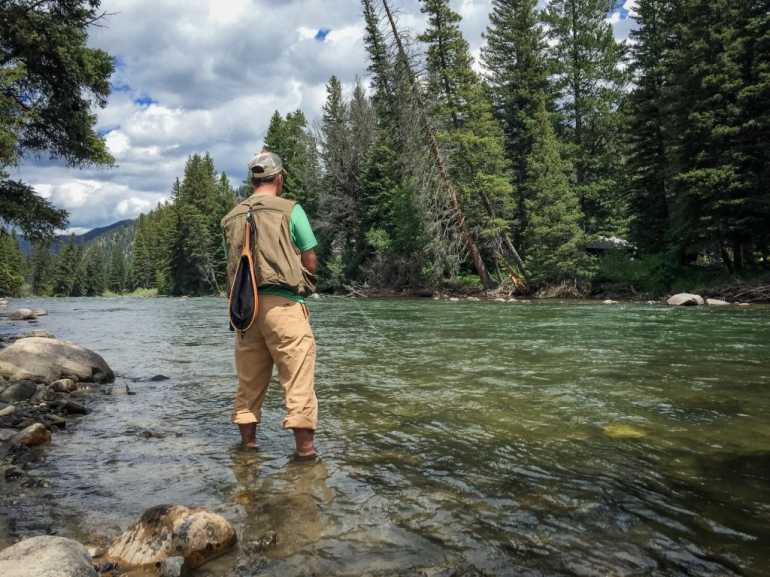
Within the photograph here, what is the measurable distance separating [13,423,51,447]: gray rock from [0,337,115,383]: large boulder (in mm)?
3055

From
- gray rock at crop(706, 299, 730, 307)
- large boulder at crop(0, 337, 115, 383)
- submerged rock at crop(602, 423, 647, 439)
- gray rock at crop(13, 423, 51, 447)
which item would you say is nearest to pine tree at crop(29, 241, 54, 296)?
large boulder at crop(0, 337, 115, 383)

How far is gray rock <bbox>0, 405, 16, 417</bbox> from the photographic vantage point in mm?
5428

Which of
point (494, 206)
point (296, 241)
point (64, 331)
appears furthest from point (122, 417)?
point (494, 206)

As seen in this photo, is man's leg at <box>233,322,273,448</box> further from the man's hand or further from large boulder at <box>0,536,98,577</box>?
large boulder at <box>0,536,98,577</box>

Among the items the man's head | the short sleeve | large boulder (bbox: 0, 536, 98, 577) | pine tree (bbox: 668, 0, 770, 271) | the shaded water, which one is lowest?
the shaded water

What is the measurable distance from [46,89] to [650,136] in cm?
2937

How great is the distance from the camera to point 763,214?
23.4 meters

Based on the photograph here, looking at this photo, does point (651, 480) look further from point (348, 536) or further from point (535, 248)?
point (535, 248)

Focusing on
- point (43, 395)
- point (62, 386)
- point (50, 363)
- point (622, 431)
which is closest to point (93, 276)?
point (50, 363)

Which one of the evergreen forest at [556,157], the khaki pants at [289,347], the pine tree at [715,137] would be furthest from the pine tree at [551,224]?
the khaki pants at [289,347]

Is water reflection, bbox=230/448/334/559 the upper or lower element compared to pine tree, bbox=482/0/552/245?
lower

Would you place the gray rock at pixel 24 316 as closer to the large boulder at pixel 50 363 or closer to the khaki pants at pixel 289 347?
the large boulder at pixel 50 363

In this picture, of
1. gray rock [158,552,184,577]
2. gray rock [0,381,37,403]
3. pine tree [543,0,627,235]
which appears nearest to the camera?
gray rock [158,552,184,577]

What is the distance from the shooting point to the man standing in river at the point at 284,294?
13.4 ft
